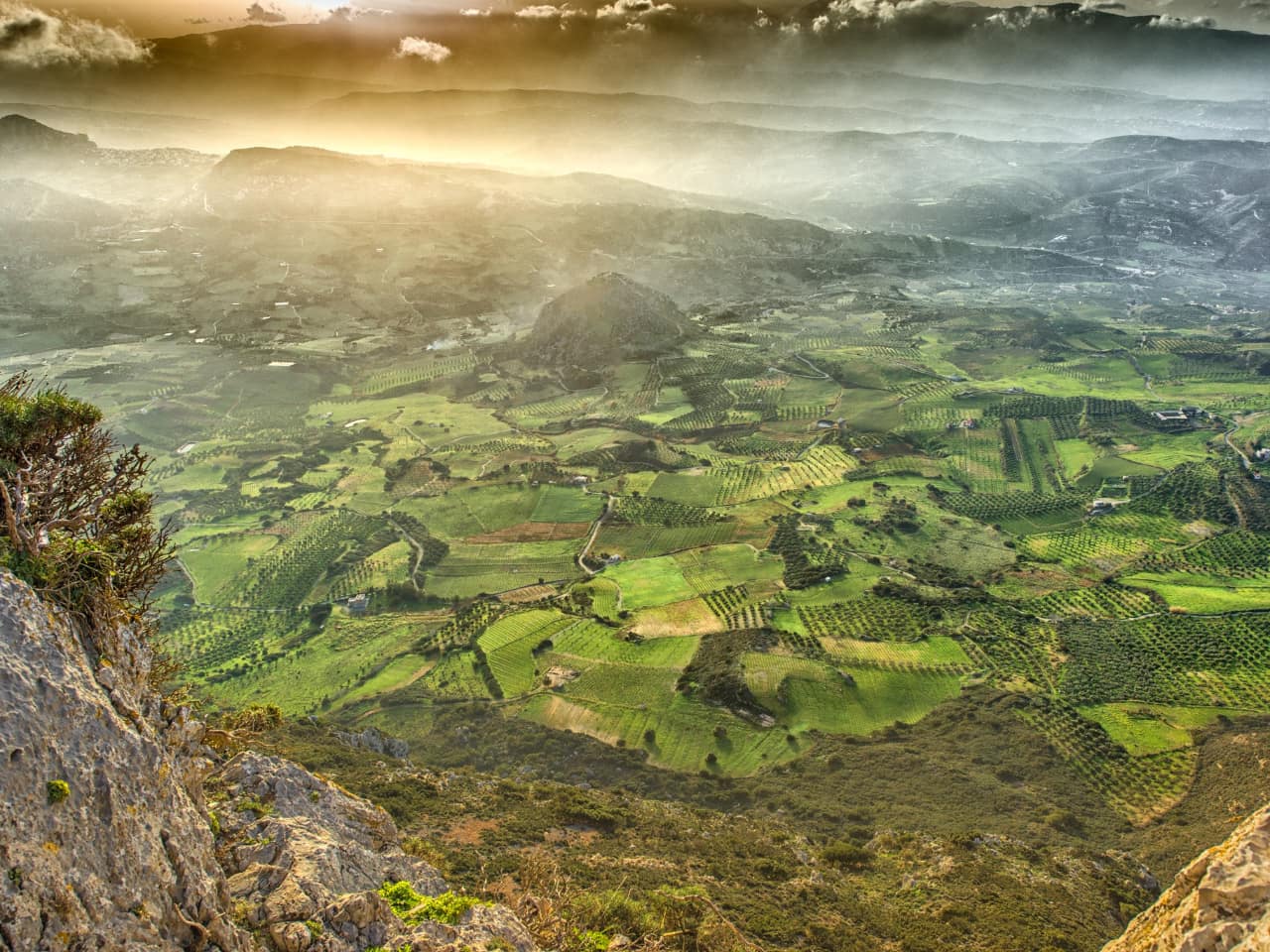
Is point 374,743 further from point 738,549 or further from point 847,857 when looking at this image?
point 738,549

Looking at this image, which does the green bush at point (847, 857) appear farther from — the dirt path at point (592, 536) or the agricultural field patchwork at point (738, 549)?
the dirt path at point (592, 536)

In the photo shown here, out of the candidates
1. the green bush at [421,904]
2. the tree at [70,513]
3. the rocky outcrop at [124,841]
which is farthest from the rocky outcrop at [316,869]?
the tree at [70,513]

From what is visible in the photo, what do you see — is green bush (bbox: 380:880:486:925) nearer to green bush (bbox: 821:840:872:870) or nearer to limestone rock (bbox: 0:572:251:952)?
limestone rock (bbox: 0:572:251:952)

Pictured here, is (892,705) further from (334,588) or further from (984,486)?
(334,588)

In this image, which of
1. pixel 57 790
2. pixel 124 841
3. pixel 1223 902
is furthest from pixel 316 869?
pixel 1223 902

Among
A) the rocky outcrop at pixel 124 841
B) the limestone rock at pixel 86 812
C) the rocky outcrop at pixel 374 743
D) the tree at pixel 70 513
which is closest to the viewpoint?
the limestone rock at pixel 86 812

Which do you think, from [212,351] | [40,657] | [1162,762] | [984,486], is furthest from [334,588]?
[212,351]

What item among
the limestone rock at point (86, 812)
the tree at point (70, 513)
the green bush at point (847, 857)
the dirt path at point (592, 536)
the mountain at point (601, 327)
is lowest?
the dirt path at point (592, 536)

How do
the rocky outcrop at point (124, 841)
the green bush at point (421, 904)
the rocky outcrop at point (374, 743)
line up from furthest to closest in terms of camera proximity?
the rocky outcrop at point (374, 743), the green bush at point (421, 904), the rocky outcrop at point (124, 841)
